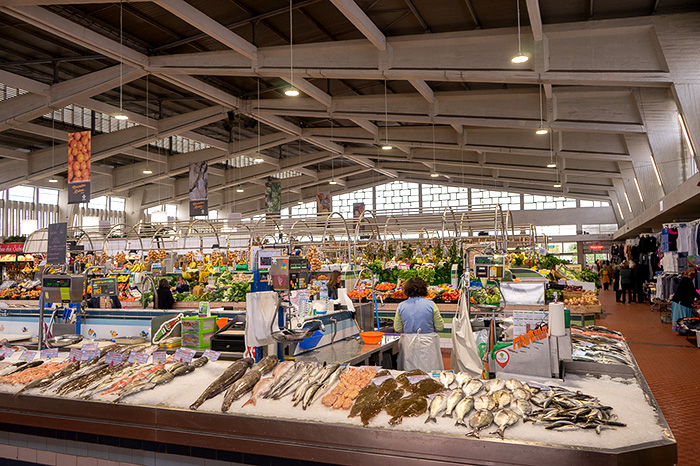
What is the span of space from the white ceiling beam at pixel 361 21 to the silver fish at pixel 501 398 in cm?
690

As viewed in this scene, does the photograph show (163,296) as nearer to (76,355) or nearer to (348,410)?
(76,355)

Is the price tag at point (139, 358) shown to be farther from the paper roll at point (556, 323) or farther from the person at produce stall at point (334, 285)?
the person at produce stall at point (334, 285)

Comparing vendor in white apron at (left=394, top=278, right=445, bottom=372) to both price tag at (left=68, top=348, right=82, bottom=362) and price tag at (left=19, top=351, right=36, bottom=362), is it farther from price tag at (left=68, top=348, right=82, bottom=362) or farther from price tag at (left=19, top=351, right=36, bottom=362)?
price tag at (left=19, top=351, right=36, bottom=362)

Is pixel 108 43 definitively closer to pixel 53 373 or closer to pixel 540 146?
pixel 53 373

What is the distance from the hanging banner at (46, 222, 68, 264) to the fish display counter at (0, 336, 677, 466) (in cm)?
396

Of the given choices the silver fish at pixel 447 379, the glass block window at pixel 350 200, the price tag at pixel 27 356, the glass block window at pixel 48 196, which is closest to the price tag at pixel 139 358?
the price tag at pixel 27 356

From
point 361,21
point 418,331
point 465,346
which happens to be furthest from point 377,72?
point 465,346

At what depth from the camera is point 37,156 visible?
59.0ft

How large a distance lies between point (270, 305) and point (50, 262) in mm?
Result: 5159

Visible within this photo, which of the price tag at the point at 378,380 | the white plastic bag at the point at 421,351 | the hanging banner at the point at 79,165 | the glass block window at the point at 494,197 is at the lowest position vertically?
the white plastic bag at the point at 421,351

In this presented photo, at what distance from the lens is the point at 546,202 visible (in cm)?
2830

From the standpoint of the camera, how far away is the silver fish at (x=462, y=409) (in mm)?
2603

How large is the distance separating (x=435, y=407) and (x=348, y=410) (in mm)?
486

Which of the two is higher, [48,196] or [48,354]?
[48,196]
